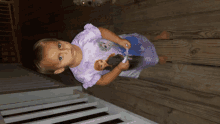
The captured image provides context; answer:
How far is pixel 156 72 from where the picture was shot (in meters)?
1.65

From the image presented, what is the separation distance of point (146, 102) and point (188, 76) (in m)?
0.57

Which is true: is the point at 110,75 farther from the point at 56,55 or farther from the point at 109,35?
the point at 56,55

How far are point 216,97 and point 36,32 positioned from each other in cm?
355

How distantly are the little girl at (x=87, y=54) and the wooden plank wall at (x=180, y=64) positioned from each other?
16.3 inches

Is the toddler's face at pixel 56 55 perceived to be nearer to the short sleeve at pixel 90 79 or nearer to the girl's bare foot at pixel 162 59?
the short sleeve at pixel 90 79

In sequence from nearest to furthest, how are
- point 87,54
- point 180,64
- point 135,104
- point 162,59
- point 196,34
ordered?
point 87,54
point 196,34
point 180,64
point 162,59
point 135,104

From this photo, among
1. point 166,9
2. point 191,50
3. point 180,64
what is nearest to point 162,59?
point 180,64

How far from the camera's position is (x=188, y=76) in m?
1.44

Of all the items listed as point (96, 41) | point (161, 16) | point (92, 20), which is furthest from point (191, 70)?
point (92, 20)

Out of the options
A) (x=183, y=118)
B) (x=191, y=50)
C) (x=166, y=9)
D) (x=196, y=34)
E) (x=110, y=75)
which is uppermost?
(x=166, y=9)

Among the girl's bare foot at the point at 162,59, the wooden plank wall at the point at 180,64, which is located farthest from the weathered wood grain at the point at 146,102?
the girl's bare foot at the point at 162,59

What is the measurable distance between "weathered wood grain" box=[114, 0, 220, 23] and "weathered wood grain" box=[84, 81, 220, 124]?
2.44 feet

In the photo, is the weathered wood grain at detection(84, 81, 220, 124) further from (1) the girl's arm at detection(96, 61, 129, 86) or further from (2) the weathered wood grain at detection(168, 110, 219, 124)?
(1) the girl's arm at detection(96, 61, 129, 86)

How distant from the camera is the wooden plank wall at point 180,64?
1.30 meters
